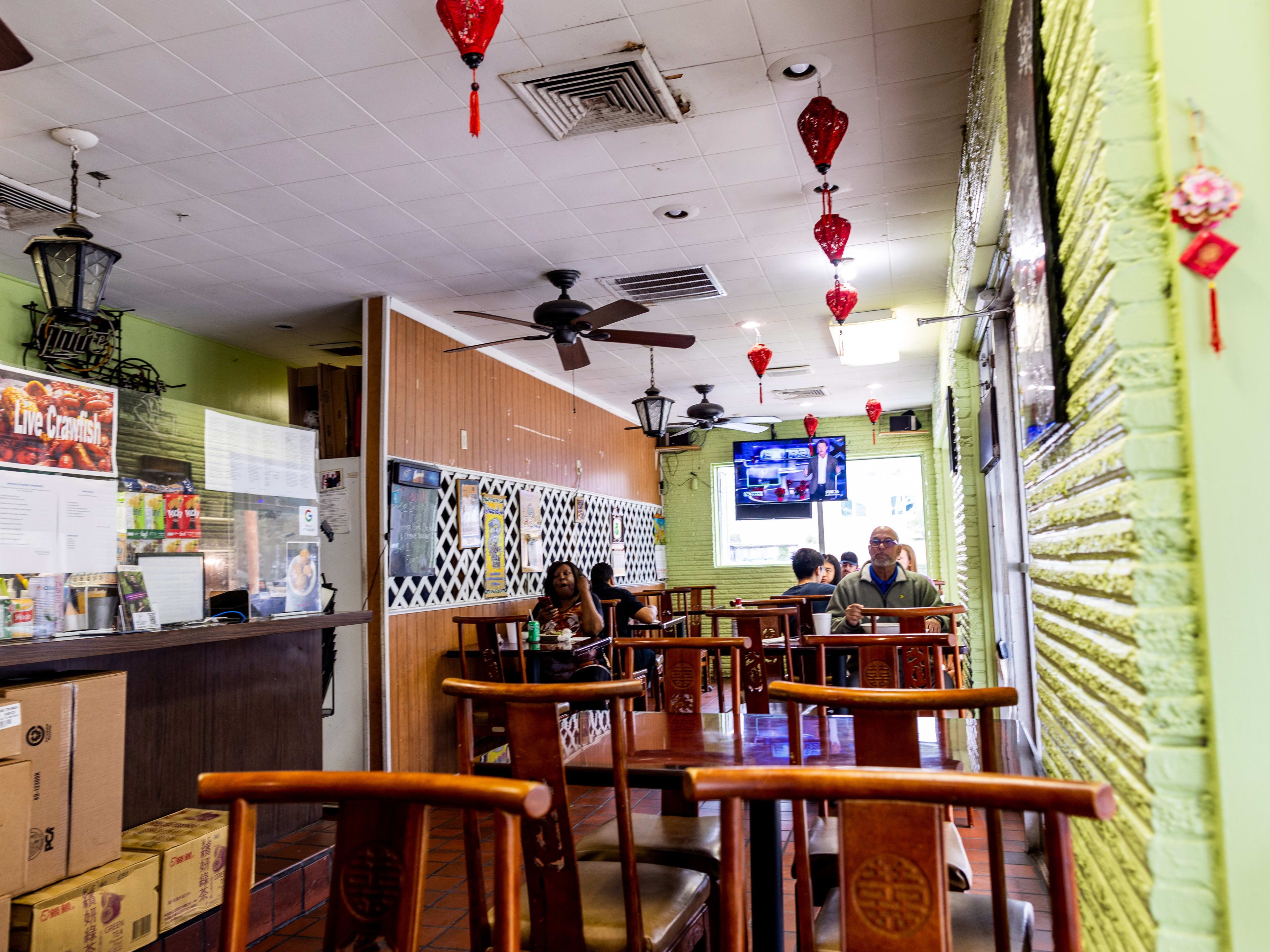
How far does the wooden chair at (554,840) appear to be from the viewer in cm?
163

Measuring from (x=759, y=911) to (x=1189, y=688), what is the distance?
3.31ft

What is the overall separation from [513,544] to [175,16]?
4651 mm

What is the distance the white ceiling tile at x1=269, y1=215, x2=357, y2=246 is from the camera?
14.7 ft

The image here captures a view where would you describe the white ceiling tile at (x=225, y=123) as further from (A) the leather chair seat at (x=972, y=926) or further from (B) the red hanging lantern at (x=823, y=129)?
(A) the leather chair seat at (x=972, y=926)

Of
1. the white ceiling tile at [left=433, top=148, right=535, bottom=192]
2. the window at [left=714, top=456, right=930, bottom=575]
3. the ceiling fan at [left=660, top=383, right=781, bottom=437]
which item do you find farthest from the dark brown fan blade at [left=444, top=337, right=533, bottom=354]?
the window at [left=714, top=456, right=930, bottom=575]

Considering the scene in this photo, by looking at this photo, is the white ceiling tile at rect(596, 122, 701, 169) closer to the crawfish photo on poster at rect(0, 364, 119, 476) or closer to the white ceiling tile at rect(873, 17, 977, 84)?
the white ceiling tile at rect(873, 17, 977, 84)

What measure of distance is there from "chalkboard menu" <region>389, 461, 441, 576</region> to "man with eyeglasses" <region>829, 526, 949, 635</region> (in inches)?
104

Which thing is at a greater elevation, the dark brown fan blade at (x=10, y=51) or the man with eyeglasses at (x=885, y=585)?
the dark brown fan blade at (x=10, y=51)

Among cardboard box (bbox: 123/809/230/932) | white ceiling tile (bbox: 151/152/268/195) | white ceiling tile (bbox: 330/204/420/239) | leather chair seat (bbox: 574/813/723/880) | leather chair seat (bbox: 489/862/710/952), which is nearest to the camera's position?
leather chair seat (bbox: 489/862/710/952)

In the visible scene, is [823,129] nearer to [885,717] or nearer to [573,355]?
[885,717]

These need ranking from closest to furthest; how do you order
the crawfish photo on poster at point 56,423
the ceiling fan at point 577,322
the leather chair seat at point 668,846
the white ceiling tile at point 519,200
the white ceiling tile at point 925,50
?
the leather chair seat at point 668,846
the crawfish photo on poster at point 56,423
the white ceiling tile at point 925,50
the white ceiling tile at point 519,200
the ceiling fan at point 577,322

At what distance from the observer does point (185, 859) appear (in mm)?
2871

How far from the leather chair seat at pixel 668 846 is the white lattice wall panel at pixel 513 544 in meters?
3.47

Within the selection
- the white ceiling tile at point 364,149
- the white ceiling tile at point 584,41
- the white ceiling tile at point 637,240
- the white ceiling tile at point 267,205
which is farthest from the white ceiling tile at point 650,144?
the white ceiling tile at point 267,205
